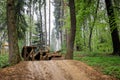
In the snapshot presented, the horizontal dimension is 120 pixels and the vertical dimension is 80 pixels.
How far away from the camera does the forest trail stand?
31.9ft

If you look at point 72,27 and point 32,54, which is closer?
point 72,27

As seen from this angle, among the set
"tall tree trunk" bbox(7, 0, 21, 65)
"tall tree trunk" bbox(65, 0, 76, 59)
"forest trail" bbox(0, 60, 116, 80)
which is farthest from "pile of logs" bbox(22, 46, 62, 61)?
"forest trail" bbox(0, 60, 116, 80)

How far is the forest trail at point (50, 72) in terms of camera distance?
9.73 meters

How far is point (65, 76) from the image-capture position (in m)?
10.0

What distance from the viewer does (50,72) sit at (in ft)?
35.0

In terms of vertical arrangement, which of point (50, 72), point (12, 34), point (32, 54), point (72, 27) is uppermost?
point (72, 27)

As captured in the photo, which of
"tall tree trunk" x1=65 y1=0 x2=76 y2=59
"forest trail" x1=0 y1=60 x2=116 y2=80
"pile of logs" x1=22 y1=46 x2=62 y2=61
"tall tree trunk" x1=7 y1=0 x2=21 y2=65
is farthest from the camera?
"pile of logs" x1=22 y1=46 x2=62 y2=61

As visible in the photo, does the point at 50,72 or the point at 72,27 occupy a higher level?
the point at 72,27

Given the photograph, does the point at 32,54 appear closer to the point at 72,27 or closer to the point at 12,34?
the point at 72,27

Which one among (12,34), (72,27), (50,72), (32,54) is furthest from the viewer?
(32,54)

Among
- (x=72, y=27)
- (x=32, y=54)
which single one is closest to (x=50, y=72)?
(x=72, y=27)

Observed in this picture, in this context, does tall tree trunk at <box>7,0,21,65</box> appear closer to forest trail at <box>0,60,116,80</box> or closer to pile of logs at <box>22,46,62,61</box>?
forest trail at <box>0,60,116,80</box>

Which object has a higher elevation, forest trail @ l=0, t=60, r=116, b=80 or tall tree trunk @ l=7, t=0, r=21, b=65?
tall tree trunk @ l=7, t=0, r=21, b=65

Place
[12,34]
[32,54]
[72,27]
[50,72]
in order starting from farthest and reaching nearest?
1. [32,54]
2. [72,27]
3. [12,34]
4. [50,72]
